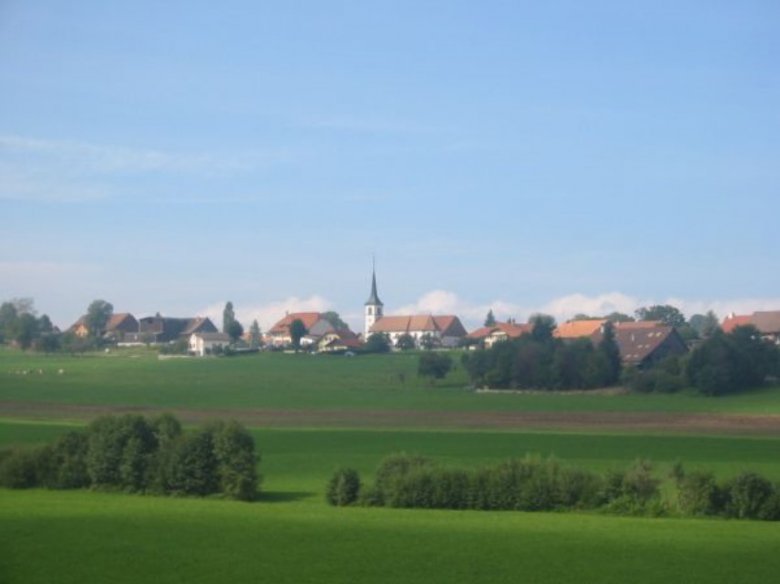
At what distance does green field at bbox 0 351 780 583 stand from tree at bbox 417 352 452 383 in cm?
3436

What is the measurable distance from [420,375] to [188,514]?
2804 inches

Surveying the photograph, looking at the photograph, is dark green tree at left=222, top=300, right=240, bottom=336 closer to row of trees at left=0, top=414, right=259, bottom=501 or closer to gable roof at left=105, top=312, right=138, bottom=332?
gable roof at left=105, top=312, right=138, bottom=332

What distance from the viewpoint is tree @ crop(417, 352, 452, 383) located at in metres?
108

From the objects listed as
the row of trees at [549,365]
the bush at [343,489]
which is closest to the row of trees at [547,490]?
the bush at [343,489]

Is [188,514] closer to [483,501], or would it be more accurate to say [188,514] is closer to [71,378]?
[483,501]

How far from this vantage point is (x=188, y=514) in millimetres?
39531

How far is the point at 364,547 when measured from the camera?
32.5 metres

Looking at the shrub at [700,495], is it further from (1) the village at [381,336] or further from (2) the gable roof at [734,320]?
(2) the gable roof at [734,320]

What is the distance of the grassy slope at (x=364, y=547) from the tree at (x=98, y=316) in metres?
140

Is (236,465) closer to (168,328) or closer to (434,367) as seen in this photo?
(434,367)

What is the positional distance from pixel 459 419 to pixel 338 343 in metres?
73.8

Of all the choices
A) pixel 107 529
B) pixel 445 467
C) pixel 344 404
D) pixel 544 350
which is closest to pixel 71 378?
pixel 344 404

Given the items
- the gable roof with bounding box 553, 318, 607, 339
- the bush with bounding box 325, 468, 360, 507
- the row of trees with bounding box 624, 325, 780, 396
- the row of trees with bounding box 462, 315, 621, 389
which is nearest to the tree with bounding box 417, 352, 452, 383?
the row of trees with bounding box 462, 315, 621, 389

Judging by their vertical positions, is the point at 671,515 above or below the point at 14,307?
below
